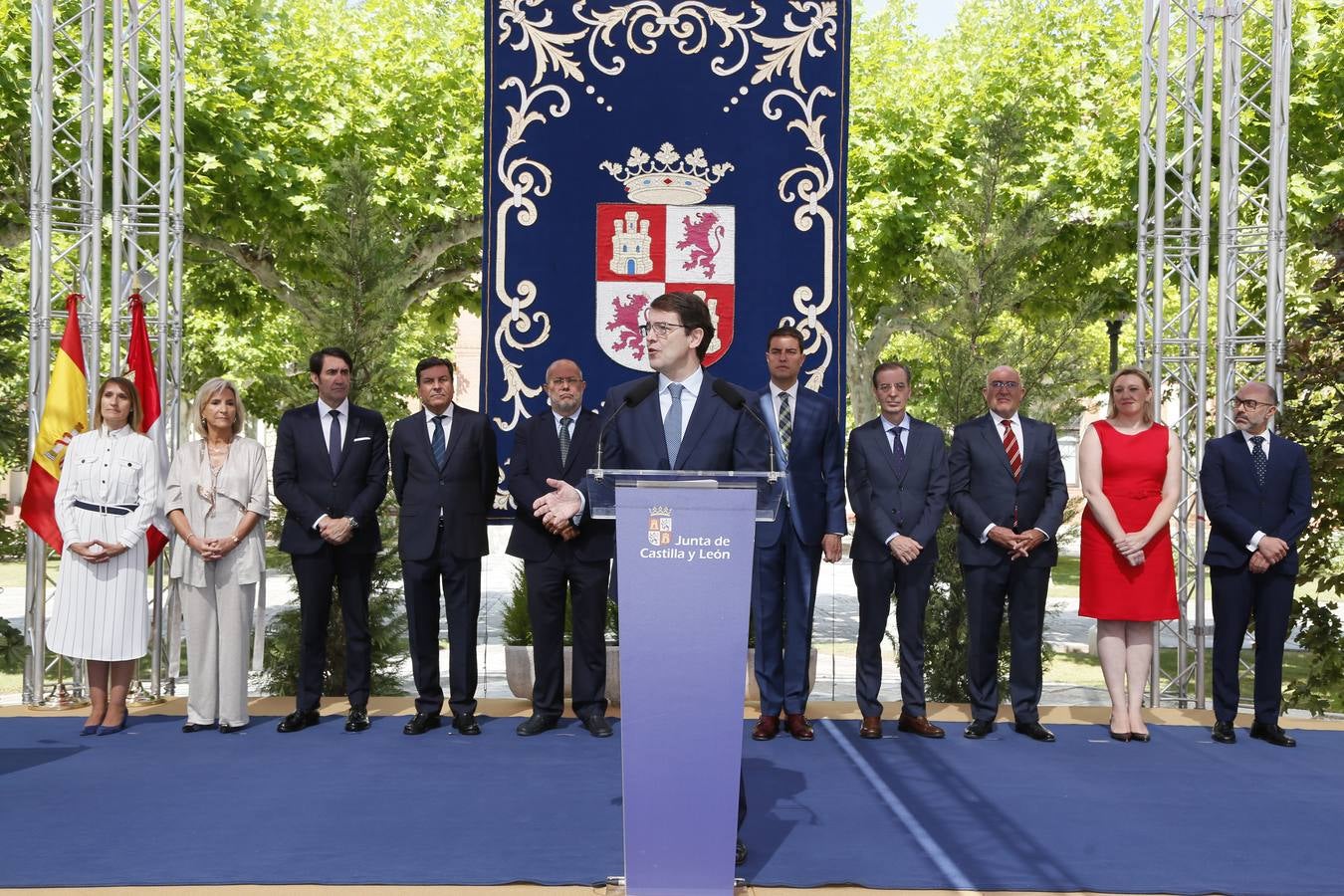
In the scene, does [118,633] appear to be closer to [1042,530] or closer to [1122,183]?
[1042,530]

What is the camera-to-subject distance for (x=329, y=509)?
565 cm

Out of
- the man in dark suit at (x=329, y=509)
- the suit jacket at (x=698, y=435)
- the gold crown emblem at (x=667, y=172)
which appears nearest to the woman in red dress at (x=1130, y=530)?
the gold crown emblem at (x=667, y=172)

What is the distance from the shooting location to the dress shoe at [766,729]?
5434mm

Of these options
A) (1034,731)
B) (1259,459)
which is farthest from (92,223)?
(1259,459)

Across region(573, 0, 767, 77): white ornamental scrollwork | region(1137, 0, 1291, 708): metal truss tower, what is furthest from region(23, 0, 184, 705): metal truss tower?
region(1137, 0, 1291, 708): metal truss tower

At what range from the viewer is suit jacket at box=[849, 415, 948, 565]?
5574 mm

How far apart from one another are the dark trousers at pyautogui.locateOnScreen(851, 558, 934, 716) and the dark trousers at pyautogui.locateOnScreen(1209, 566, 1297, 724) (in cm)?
123

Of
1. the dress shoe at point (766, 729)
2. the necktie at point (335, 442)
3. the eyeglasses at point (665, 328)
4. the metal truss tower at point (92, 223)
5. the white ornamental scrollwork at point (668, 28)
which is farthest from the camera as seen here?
the white ornamental scrollwork at point (668, 28)

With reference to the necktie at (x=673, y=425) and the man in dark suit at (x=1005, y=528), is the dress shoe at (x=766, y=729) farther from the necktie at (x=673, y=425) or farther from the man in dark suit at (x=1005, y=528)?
the necktie at (x=673, y=425)

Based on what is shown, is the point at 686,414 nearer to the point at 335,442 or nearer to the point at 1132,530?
the point at 335,442

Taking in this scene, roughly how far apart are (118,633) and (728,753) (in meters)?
3.22

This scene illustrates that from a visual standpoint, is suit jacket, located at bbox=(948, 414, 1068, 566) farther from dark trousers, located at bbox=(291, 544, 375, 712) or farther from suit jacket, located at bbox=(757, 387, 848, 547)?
dark trousers, located at bbox=(291, 544, 375, 712)

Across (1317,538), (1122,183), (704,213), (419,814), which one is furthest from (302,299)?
(1122,183)

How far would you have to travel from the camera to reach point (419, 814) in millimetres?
4234
